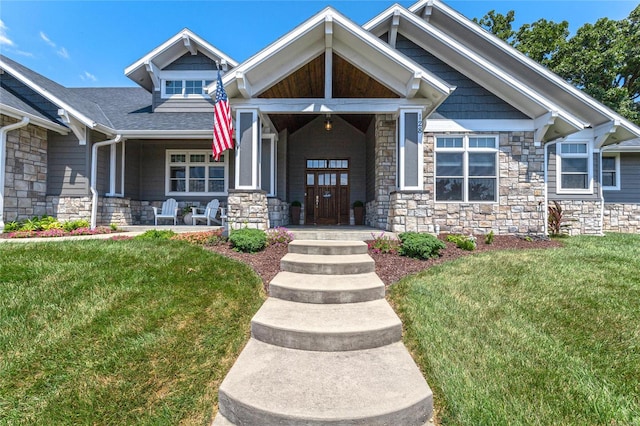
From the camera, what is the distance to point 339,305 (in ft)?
12.2

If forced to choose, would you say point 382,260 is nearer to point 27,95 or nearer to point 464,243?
point 464,243

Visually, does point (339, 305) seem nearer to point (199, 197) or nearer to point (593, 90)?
point (199, 197)

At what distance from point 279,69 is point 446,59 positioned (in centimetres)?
479

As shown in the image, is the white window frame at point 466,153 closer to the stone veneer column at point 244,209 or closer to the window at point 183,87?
the stone veneer column at point 244,209

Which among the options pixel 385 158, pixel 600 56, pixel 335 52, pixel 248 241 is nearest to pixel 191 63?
pixel 335 52

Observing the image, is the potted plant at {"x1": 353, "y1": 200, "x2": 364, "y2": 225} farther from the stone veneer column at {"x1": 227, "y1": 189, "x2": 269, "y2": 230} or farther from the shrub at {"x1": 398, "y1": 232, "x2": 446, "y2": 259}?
the shrub at {"x1": 398, "y1": 232, "x2": 446, "y2": 259}

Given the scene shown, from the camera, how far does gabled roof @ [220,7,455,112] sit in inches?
249

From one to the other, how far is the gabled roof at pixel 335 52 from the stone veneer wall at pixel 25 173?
6238mm

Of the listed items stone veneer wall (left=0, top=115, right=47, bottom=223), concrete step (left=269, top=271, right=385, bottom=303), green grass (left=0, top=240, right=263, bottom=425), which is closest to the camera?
green grass (left=0, top=240, right=263, bottom=425)

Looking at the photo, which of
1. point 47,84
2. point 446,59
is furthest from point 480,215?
point 47,84

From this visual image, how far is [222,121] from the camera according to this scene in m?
6.22

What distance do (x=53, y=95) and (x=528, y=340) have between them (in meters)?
12.0

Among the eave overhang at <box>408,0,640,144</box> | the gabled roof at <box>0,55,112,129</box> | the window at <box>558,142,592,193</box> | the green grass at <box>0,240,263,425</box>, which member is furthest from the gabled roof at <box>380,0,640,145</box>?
the gabled roof at <box>0,55,112,129</box>

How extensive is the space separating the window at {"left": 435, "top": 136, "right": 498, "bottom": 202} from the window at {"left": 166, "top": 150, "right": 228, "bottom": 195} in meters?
7.28
